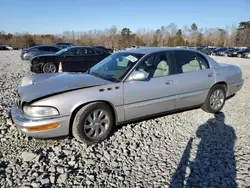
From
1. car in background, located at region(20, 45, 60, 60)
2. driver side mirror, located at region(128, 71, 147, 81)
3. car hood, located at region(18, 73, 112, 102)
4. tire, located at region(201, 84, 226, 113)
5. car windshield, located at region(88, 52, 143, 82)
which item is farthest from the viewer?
car in background, located at region(20, 45, 60, 60)

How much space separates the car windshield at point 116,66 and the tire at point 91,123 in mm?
579

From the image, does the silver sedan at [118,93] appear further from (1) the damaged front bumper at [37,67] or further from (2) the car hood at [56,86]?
(1) the damaged front bumper at [37,67]

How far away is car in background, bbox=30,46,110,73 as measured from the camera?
9.84 metres

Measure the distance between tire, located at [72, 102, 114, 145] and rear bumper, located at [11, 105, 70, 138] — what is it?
0.53ft

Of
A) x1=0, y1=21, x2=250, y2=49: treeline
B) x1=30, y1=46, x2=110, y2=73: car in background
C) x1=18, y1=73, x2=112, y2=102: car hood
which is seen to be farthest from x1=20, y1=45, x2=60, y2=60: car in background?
x1=0, y1=21, x2=250, y2=49: treeline

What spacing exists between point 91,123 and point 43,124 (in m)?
0.74

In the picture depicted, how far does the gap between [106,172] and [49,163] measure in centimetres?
82

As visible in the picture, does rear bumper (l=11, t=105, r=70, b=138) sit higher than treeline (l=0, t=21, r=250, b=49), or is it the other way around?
treeline (l=0, t=21, r=250, b=49)

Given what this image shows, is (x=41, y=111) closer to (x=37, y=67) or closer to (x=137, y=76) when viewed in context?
(x=137, y=76)

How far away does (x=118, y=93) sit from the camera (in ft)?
11.4

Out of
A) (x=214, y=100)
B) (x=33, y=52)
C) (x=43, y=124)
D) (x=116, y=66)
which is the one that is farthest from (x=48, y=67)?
(x=214, y=100)

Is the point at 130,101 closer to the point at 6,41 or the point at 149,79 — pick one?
the point at 149,79

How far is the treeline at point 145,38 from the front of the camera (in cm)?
5956

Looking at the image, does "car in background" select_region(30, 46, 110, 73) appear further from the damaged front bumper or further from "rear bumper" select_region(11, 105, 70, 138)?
"rear bumper" select_region(11, 105, 70, 138)
